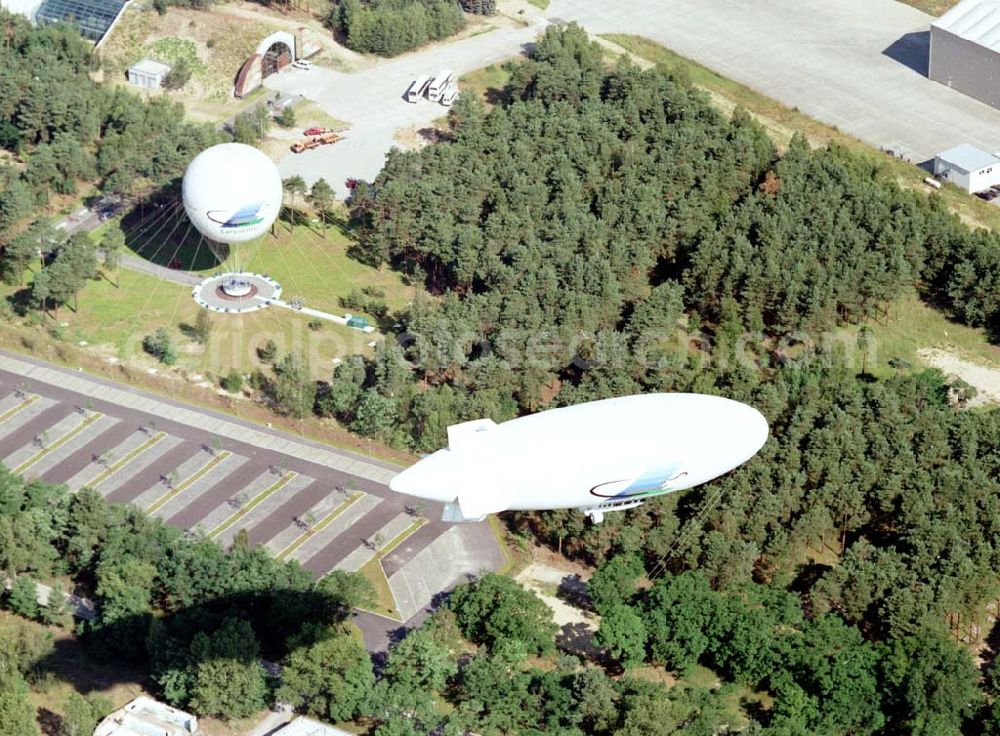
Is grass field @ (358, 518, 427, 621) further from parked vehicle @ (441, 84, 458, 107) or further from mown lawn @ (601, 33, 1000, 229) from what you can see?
parked vehicle @ (441, 84, 458, 107)

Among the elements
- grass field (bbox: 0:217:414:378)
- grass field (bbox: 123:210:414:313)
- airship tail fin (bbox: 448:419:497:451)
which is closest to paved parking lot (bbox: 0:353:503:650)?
grass field (bbox: 0:217:414:378)

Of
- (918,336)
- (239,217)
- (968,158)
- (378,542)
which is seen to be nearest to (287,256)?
(239,217)

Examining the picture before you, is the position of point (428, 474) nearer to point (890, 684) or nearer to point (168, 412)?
point (890, 684)

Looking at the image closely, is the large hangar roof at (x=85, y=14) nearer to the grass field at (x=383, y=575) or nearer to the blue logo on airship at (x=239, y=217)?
the blue logo on airship at (x=239, y=217)

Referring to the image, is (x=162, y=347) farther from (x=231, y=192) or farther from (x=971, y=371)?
(x=971, y=371)

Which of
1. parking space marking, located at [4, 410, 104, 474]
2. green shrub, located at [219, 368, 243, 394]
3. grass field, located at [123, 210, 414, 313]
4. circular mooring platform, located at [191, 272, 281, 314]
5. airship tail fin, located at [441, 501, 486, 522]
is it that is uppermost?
airship tail fin, located at [441, 501, 486, 522]

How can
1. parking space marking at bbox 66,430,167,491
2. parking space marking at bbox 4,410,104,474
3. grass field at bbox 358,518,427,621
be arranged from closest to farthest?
grass field at bbox 358,518,427,621 < parking space marking at bbox 66,430,167,491 < parking space marking at bbox 4,410,104,474
